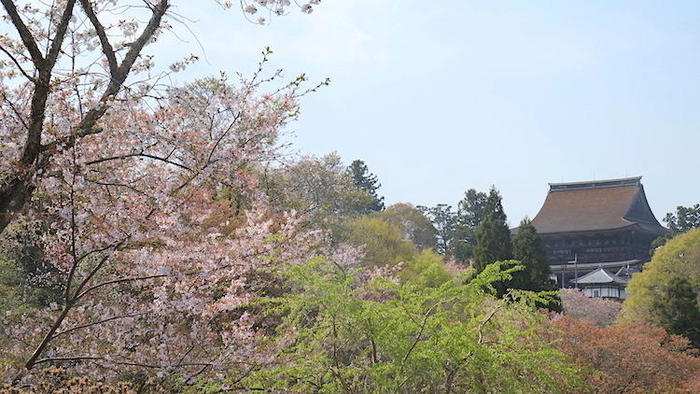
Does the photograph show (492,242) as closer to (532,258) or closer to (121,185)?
(532,258)

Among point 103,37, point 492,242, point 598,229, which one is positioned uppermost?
point 598,229

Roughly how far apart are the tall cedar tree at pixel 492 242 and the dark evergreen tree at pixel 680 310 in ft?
17.9

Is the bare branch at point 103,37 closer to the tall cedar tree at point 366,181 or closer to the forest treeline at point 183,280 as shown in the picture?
the forest treeline at point 183,280

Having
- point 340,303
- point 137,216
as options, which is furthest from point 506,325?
point 137,216

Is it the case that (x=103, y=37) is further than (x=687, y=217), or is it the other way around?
(x=687, y=217)

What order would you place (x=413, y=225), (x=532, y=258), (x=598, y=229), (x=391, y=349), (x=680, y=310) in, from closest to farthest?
1. (x=391, y=349)
2. (x=680, y=310)
3. (x=532, y=258)
4. (x=598, y=229)
5. (x=413, y=225)

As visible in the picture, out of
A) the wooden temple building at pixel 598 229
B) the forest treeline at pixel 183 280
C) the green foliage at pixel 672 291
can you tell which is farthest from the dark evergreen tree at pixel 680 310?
the wooden temple building at pixel 598 229

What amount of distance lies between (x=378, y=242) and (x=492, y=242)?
170 inches

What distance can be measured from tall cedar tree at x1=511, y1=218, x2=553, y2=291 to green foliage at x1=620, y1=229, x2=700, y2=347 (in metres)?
2.20

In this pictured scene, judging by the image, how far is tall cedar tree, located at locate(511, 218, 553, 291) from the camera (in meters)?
20.9

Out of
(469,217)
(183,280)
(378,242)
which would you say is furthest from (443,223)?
(183,280)

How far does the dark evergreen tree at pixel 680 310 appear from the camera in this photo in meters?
16.8

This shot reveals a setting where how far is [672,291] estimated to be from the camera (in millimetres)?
17141

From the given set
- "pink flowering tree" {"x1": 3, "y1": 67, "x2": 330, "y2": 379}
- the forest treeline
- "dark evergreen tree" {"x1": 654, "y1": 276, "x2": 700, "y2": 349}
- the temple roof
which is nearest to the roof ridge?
the temple roof
